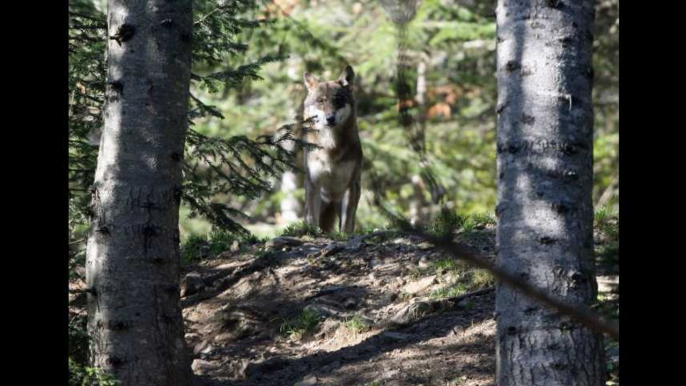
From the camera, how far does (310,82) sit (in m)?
14.5

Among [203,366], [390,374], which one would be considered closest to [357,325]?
[390,374]

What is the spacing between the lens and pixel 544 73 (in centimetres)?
482

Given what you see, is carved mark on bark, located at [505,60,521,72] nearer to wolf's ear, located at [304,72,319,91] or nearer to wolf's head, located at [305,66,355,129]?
wolf's head, located at [305,66,355,129]

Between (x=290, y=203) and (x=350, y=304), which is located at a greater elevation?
(x=290, y=203)

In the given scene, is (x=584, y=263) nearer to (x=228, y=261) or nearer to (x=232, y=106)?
(x=228, y=261)

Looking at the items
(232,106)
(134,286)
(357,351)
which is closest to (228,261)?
(357,351)

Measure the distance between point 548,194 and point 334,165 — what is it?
28.7 feet

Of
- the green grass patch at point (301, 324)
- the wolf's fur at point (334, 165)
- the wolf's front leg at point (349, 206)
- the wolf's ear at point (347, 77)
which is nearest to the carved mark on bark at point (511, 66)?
the green grass patch at point (301, 324)

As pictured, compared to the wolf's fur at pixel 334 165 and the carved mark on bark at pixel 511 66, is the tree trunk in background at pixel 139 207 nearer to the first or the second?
the carved mark on bark at pixel 511 66

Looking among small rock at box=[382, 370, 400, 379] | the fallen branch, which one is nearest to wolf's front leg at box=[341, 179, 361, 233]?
small rock at box=[382, 370, 400, 379]

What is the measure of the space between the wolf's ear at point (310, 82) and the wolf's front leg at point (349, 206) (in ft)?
6.17

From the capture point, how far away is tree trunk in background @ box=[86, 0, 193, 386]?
614 cm

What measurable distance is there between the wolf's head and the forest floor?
3.72 m

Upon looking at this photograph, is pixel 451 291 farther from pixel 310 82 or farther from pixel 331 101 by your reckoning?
pixel 310 82
